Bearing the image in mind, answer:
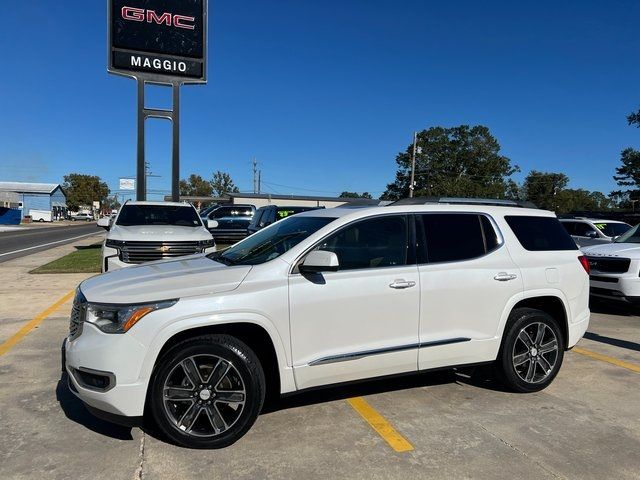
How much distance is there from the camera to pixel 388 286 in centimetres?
408

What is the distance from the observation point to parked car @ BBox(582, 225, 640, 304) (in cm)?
835

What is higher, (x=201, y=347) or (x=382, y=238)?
(x=382, y=238)

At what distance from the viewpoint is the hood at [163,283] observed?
3523 mm

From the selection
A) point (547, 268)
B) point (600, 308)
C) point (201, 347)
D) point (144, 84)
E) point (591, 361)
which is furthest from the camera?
point (144, 84)

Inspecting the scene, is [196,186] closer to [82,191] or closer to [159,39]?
[82,191]

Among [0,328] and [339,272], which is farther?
[0,328]

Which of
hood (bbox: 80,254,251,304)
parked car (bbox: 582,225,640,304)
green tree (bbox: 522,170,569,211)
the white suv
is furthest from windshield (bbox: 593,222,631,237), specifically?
green tree (bbox: 522,170,569,211)

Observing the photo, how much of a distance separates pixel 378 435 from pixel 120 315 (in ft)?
6.88

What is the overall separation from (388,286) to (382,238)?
46 centimetres

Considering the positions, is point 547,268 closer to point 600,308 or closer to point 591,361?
point 591,361


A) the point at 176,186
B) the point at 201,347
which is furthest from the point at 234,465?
the point at 176,186

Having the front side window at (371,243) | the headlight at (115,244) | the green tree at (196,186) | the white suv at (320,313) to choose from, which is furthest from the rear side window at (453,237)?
the green tree at (196,186)

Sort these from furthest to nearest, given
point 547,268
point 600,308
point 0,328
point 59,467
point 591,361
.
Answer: point 600,308
point 0,328
point 591,361
point 547,268
point 59,467

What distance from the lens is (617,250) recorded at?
351 inches
